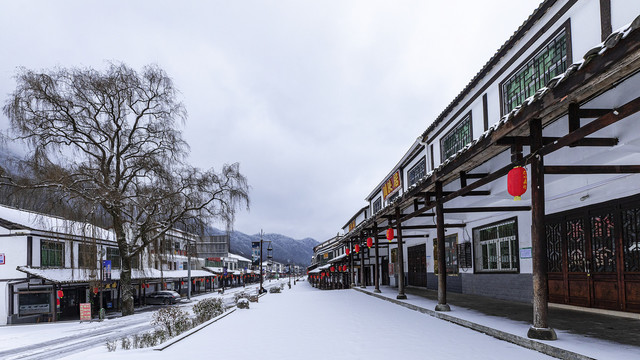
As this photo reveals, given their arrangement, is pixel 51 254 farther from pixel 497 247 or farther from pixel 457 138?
pixel 497 247

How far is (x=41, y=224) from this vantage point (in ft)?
78.4

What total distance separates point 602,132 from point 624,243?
377 cm

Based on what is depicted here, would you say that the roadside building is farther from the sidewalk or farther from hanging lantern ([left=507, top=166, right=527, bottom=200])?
the sidewalk

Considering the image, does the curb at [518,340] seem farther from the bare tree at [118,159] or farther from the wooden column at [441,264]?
the bare tree at [118,159]

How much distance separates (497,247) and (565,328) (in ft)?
27.5

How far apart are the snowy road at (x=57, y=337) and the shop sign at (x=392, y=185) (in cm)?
1698

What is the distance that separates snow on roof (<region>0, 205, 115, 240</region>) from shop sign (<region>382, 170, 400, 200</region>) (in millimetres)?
18084

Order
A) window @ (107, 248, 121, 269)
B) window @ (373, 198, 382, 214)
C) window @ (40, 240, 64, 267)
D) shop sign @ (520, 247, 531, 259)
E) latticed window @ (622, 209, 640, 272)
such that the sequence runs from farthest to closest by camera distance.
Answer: window @ (373, 198, 382, 214) → window @ (107, 248, 121, 269) → window @ (40, 240, 64, 267) → shop sign @ (520, 247, 531, 259) → latticed window @ (622, 209, 640, 272)

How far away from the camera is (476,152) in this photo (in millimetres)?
8562

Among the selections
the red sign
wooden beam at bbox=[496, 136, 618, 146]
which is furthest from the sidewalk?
the red sign

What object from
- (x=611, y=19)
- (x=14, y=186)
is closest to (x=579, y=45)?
(x=611, y=19)

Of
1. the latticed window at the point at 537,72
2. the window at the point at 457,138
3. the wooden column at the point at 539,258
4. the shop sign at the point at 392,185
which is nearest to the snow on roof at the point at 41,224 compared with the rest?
the shop sign at the point at 392,185

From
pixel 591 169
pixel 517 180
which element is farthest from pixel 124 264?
pixel 591 169

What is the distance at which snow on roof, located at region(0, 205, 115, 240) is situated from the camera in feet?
76.7
